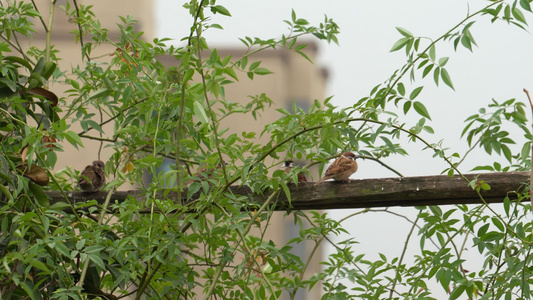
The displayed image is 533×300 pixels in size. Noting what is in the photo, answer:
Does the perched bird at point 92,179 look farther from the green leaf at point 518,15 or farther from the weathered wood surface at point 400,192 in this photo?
the green leaf at point 518,15

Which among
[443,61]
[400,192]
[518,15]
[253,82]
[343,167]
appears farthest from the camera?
[253,82]

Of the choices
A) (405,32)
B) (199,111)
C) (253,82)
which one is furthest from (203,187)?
(253,82)

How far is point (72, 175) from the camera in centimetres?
282

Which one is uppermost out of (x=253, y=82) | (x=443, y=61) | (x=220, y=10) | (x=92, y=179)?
(x=253, y=82)

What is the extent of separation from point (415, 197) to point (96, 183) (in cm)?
130

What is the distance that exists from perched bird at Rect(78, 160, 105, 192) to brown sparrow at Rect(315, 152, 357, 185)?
973 millimetres

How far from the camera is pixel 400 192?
83.7 inches

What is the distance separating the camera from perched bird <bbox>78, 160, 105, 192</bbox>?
267cm

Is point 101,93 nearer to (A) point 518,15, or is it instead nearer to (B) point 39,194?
(B) point 39,194

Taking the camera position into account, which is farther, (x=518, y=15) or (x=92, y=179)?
(x=92, y=179)

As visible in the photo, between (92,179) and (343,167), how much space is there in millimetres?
1053

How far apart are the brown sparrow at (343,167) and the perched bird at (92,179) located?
0.97 m

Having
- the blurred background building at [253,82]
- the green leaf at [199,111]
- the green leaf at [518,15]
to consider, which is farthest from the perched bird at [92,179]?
the blurred background building at [253,82]

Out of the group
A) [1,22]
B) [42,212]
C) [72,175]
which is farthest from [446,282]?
[1,22]
